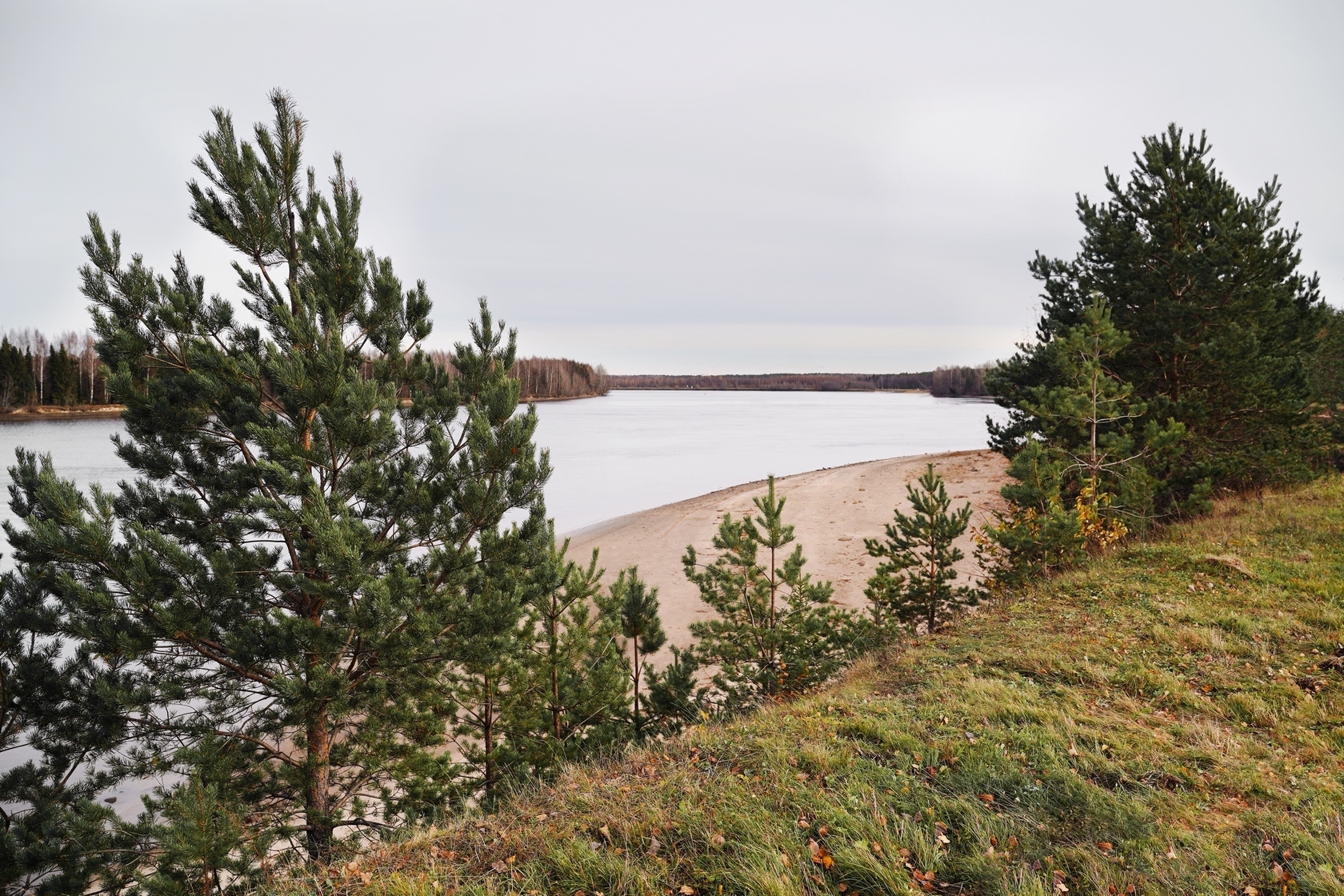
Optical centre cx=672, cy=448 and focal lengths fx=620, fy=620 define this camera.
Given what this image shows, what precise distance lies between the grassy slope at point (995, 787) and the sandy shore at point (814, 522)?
661 cm

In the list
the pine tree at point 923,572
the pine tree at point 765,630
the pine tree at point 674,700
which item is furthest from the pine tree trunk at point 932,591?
the pine tree at point 674,700

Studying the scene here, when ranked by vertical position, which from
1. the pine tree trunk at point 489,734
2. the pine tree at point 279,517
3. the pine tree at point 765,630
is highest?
the pine tree at point 279,517

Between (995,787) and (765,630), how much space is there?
4.08m

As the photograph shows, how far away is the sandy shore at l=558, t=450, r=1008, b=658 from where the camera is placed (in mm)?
14832

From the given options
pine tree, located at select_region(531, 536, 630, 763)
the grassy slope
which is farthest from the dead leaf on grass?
pine tree, located at select_region(531, 536, 630, 763)

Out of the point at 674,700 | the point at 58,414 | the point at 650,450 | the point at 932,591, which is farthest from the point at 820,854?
the point at 58,414

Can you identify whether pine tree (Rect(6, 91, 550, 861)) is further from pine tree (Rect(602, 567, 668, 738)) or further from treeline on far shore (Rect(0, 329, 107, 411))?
treeline on far shore (Rect(0, 329, 107, 411))

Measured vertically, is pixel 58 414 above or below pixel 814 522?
above

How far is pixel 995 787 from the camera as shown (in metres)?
4.17

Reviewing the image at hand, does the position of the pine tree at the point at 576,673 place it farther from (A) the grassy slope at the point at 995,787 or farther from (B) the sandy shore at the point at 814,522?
(B) the sandy shore at the point at 814,522

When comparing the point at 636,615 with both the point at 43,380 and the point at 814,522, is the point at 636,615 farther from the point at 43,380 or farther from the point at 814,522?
the point at 43,380

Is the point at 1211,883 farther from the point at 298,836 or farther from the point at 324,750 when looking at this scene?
the point at 298,836

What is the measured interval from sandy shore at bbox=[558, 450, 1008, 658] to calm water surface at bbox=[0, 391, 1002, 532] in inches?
126

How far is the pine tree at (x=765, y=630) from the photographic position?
7863mm
